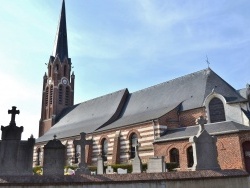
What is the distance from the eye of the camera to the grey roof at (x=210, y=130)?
56.9 feet

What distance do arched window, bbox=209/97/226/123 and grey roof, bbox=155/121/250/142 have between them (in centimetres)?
156

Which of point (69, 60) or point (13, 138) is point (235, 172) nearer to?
point (13, 138)

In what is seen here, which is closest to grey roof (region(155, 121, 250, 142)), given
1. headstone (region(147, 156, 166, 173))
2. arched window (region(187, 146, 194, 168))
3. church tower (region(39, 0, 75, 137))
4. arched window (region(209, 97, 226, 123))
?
arched window (region(187, 146, 194, 168))

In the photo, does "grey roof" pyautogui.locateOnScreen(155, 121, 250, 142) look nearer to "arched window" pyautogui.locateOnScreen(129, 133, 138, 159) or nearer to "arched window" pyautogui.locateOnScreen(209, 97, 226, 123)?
"arched window" pyautogui.locateOnScreen(209, 97, 226, 123)

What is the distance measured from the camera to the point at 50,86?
41000 millimetres

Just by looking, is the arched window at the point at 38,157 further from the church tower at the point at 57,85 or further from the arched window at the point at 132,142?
the arched window at the point at 132,142

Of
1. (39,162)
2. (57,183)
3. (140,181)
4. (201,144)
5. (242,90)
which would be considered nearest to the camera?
(57,183)

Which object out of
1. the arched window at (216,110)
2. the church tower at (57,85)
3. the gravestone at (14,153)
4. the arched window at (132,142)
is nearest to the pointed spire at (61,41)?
the church tower at (57,85)

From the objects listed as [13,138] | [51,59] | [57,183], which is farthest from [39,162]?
[57,183]

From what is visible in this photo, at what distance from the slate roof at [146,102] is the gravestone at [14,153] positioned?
1530cm

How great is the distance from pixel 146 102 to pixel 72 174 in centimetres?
2040

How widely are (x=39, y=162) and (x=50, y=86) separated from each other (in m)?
12.9

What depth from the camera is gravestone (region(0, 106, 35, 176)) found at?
716 centimetres

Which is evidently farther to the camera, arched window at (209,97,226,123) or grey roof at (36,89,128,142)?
grey roof at (36,89,128,142)
